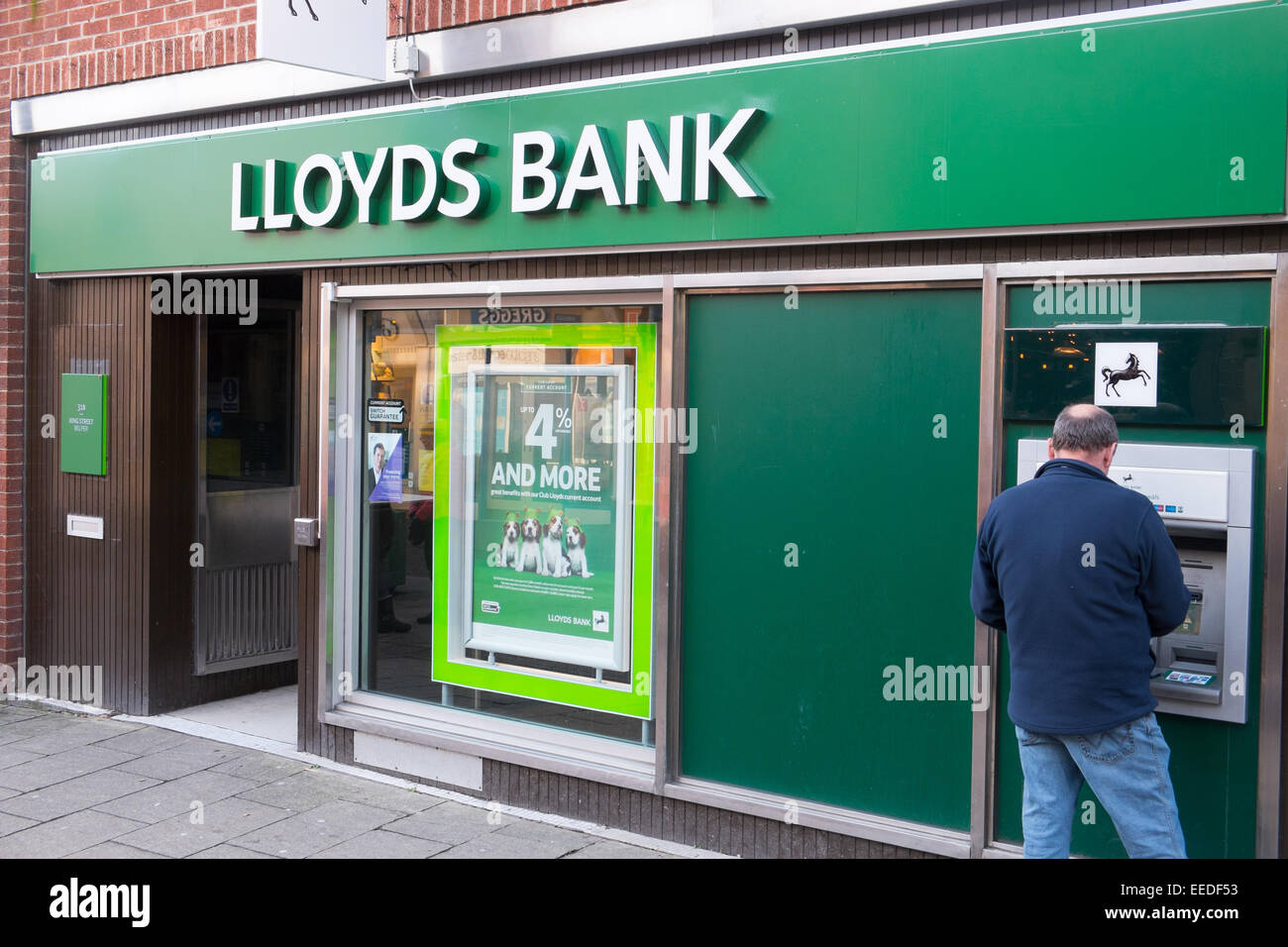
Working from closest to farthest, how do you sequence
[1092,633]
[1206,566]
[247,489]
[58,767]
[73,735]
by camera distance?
[1092,633]
[1206,566]
[58,767]
[73,735]
[247,489]

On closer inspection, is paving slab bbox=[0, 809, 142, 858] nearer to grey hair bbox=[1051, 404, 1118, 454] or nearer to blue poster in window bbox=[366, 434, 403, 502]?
blue poster in window bbox=[366, 434, 403, 502]

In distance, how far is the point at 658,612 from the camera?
5535 mm

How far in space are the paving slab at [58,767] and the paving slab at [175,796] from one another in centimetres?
54

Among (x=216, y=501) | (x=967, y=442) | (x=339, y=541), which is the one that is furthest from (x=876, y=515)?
(x=216, y=501)

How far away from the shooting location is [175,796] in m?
6.17

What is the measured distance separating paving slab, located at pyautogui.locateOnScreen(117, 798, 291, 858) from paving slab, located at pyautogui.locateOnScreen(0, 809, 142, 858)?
12 cm

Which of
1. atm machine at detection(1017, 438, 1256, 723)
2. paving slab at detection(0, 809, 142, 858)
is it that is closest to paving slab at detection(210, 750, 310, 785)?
paving slab at detection(0, 809, 142, 858)

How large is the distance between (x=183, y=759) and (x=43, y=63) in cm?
455

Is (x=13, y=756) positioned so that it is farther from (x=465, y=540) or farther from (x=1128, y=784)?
(x=1128, y=784)

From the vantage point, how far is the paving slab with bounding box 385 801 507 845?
5625mm

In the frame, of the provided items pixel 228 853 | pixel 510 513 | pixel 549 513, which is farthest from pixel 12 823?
pixel 549 513

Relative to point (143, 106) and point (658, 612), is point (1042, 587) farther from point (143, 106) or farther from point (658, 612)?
point (143, 106)

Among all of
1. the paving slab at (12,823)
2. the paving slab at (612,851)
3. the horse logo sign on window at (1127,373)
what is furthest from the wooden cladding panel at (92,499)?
the horse logo sign on window at (1127,373)

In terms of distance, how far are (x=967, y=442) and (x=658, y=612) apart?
157 centimetres
